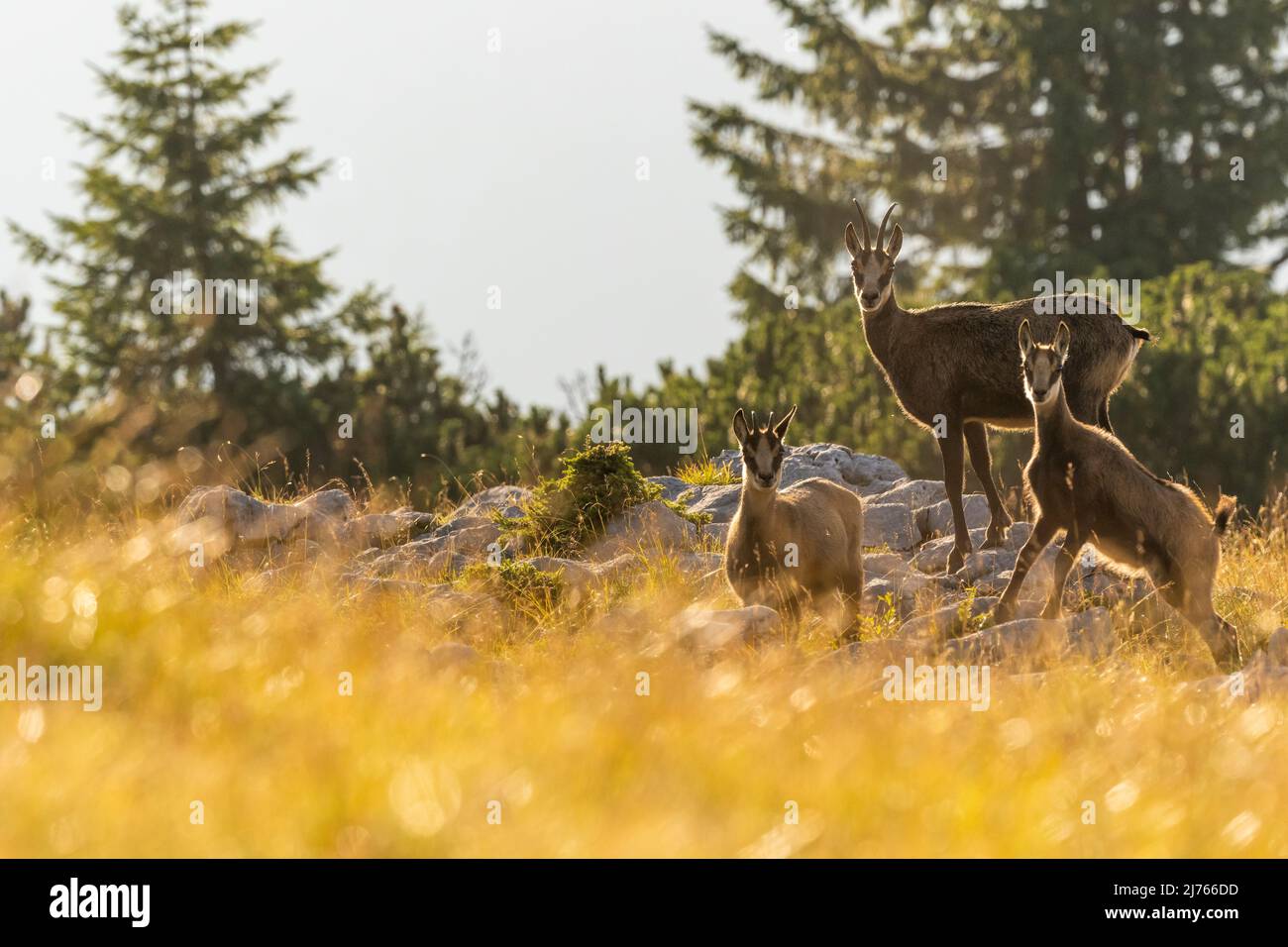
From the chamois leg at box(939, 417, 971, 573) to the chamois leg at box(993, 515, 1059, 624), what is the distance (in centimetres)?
172

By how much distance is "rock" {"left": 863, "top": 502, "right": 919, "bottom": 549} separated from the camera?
46.7 feet

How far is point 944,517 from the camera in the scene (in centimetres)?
1446

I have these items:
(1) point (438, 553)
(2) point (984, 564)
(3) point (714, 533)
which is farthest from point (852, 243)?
(1) point (438, 553)

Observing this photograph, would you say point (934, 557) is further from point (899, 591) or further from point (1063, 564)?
point (1063, 564)

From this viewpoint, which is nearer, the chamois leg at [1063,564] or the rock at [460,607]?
the chamois leg at [1063,564]

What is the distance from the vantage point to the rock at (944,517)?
14375 millimetres

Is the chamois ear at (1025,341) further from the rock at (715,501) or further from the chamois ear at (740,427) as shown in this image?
the rock at (715,501)

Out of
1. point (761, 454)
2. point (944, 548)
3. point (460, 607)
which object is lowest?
point (460, 607)

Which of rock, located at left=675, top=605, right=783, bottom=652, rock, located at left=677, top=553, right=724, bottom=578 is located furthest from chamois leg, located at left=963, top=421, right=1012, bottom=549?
rock, located at left=675, top=605, right=783, bottom=652

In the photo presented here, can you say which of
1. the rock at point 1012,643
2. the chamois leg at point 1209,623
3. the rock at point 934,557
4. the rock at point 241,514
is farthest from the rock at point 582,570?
the chamois leg at point 1209,623

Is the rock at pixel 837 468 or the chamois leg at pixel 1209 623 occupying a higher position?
the rock at pixel 837 468

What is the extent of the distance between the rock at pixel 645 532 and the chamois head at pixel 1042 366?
369 centimetres

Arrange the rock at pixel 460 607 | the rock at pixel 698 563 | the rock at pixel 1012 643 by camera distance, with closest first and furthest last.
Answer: the rock at pixel 1012 643 → the rock at pixel 460 607 → the rock at pixel 698 563

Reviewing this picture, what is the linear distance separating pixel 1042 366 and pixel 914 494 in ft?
14.6
